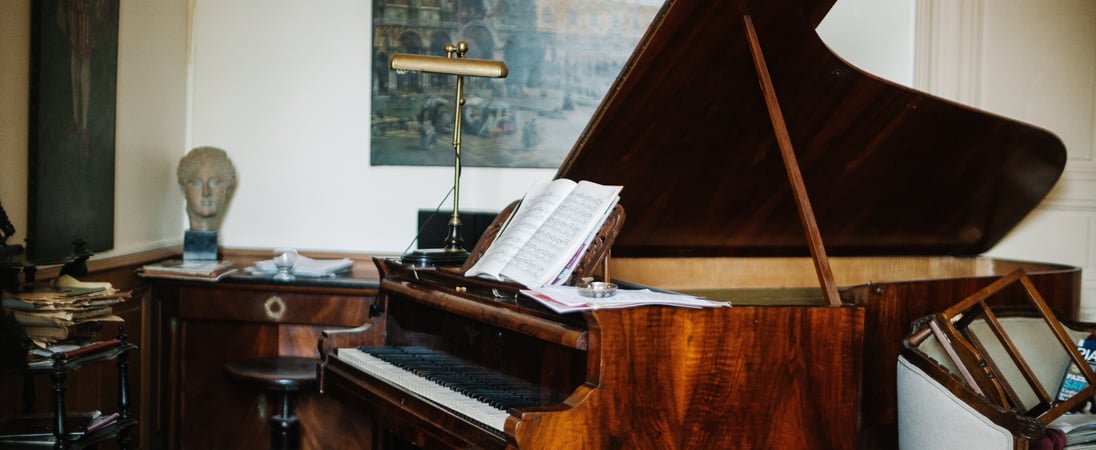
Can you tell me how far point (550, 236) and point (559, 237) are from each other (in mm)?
33

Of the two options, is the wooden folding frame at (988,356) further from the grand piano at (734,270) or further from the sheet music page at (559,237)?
the sheet music page at (559,237)

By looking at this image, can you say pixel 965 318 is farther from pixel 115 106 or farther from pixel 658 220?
pixel 115 106

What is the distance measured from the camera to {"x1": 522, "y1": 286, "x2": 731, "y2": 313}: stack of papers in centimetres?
199

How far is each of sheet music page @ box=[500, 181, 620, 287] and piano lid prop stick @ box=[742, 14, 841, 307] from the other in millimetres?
508

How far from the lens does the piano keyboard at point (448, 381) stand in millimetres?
2203

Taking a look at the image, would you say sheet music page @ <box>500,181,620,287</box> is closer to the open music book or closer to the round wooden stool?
the open music book

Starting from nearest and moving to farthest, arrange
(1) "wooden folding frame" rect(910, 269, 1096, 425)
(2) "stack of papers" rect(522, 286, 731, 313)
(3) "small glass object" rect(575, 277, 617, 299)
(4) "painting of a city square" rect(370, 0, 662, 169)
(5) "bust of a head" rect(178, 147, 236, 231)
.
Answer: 1. (2) "stack of papers" rect(522, 286, 731, 313)
2. (3) "small glass object" rect(575, 277, 617, 299)
3. (1) "wooden folding frame" rect(910, 269, 1096, 425)
4. (5) "bust of a head" rect(178, 147, 236, 231)
5. (4) "painting of a city square" rect(370, 0, 662, 169)

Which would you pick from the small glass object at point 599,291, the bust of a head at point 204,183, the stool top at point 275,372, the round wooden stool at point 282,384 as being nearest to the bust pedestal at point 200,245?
the bust of a head at point 204,183

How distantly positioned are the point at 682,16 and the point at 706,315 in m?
0.76

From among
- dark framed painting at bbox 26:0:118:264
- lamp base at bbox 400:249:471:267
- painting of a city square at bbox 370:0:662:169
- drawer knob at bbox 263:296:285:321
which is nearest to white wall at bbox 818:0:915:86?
painting of a city square at bbox 370:0:662:169

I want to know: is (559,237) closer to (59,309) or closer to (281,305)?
(59,309)

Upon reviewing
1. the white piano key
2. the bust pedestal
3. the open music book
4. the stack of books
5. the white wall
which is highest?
the white wall

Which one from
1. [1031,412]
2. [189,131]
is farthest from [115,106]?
[1031,412]

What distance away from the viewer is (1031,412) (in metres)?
2.99
